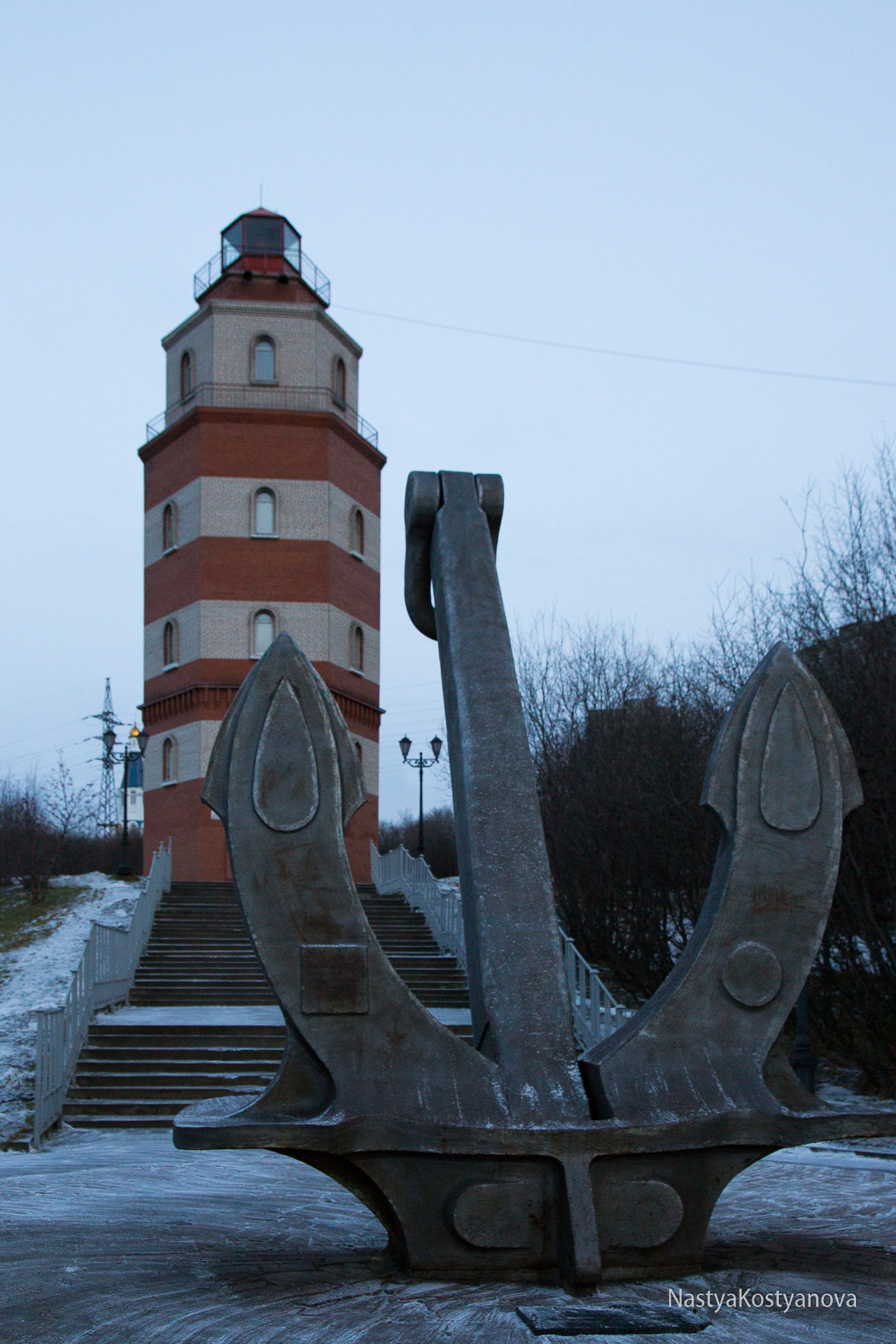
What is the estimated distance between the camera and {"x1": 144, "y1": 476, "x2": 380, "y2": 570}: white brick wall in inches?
1028

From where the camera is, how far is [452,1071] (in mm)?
4004

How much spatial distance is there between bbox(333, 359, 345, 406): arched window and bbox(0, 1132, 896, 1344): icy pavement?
23.7 metres

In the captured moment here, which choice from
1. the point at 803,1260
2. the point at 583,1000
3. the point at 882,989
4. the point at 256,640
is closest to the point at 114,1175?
the point at 803,1260

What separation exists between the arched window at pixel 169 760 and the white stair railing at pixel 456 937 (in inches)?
181

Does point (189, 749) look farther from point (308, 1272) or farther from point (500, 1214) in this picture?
point (500, 1214)

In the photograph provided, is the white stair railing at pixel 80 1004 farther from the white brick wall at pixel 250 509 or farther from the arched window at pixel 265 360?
the arched window at pixel 265 360

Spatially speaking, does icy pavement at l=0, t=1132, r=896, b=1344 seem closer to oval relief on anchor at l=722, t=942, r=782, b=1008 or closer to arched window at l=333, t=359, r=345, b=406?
oval relief on anchor at l=722, t=942, r=782, b=1008

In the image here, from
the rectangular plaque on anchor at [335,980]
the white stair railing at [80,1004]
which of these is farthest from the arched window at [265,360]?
the rectangular plaque on anchor at [335,980]

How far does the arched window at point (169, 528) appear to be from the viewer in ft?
88.5

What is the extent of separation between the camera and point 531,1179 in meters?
3.85

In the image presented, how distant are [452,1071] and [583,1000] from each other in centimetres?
891

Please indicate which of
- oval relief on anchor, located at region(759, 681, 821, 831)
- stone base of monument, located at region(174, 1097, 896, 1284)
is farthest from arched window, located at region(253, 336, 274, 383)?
stone base of monument, located at region(174, 1097, 896, 1284)

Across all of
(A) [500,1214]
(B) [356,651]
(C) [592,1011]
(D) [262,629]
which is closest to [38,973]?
(C) [592,1011]

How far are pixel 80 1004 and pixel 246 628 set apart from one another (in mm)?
14527
